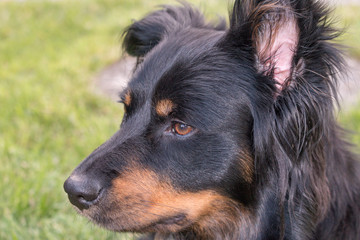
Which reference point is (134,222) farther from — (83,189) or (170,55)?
(170,55)

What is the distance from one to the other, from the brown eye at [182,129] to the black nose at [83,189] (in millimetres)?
543

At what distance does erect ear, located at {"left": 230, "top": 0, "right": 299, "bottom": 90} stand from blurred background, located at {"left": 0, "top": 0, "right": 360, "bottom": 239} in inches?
18.4

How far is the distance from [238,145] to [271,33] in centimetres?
66

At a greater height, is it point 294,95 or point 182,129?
point 294,95

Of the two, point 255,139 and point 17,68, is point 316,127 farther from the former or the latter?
point 17,68

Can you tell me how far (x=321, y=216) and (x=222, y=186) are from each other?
0.67 meters

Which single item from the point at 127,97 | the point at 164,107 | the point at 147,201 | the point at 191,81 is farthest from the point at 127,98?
the point at 147,201

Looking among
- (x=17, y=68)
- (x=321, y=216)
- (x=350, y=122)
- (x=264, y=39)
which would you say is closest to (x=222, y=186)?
(x=321, y=216)

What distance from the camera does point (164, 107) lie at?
2.55 metres

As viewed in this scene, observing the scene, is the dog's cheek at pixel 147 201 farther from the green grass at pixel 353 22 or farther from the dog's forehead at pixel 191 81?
the green grass at pixel 353 22

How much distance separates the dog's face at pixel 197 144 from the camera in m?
2.41

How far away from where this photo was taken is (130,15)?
27.5ft

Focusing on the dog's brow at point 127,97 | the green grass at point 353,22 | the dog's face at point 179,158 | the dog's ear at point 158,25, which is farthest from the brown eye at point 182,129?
the green grass at point 353,22

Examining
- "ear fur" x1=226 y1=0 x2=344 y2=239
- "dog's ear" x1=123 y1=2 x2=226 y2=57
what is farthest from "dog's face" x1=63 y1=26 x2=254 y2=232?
"dog's ear" x1=123 y1=2 x2=226 y2=57
